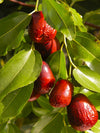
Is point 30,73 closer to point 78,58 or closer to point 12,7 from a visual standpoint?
point 78,58

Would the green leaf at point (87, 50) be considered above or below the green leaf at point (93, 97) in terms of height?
above

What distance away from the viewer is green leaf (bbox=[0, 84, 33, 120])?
0.88 m

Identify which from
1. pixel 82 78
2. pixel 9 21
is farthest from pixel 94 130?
pixel 9 21

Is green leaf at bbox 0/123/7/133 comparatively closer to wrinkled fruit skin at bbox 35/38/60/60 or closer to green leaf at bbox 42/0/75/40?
wrinkled fruit skin at bbox 35/38/60/60

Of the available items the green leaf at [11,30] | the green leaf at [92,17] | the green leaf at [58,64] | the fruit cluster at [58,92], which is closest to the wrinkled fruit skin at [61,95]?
the fruit cluster at [58,92]

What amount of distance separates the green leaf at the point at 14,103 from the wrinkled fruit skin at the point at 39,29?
17 centimetres

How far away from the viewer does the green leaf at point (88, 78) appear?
0.87m

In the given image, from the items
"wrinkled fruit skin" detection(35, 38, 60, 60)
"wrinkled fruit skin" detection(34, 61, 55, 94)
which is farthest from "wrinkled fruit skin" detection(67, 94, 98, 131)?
"wrinkled fruit skin" detection(35, 38, 60, 60)

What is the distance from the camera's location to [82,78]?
2.96ft

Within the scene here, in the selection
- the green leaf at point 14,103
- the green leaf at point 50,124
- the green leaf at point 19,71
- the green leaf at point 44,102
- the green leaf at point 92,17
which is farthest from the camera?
the green leaf at point 92,17

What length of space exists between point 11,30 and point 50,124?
38 cm

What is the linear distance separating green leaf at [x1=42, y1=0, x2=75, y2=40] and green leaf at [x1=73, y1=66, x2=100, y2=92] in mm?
155

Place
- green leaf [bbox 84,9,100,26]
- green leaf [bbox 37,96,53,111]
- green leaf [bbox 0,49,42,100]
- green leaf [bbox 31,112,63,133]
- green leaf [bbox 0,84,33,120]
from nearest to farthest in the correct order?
1. green leaf [bbox 0,49,42,100]
2. green leaf [bbox 0,84,33,120]
3. green leaf [bbox 31,112,63,133]
4. green leaf [bbox 37,96,53,111]
5. green leaf [bbox 84,9,100,26]

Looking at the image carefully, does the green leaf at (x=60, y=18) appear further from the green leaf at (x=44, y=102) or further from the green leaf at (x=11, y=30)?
the green leaf at (x=44, y=102)
